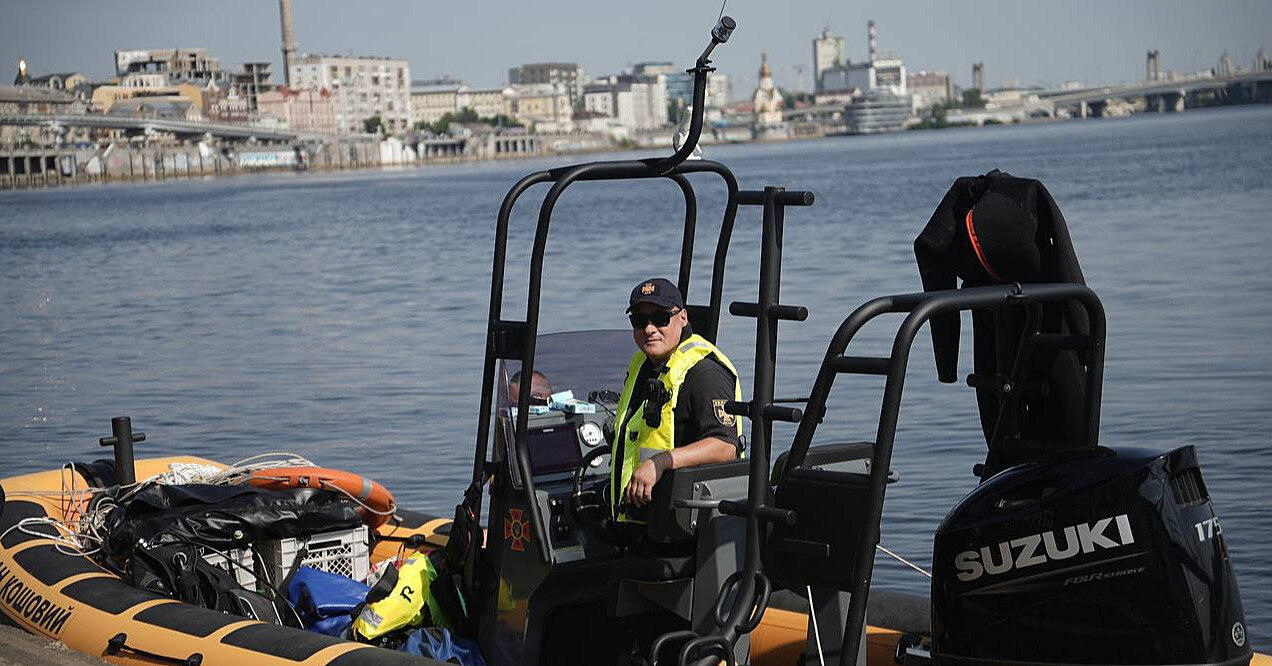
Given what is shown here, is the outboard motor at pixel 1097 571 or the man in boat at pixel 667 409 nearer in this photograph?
the outboard motor at pixel 1097 571

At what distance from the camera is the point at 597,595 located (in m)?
4.77

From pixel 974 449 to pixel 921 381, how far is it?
2840 mm

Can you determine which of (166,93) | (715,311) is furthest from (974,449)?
(166,93)

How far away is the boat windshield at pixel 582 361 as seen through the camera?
5223 millimetres

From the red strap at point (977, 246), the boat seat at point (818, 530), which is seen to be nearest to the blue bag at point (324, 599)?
the boat seat at point (818, 530)

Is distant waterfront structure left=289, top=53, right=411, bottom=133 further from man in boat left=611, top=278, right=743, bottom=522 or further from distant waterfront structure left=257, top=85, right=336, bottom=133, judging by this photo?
man in boat left=611, top=278, right=743, bottom=522

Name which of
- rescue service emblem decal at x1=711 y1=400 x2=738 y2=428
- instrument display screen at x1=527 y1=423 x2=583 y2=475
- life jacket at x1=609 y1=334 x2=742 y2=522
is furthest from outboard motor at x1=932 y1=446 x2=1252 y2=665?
instrument display screen at x1=527 y1=423 x2=583 y2=475

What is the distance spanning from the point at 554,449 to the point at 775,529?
4.63 feet

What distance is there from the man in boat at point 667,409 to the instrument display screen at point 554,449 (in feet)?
1.74

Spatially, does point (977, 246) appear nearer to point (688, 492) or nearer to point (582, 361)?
point (688, 492)

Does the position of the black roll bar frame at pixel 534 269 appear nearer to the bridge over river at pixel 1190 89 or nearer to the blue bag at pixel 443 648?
the blue bag at pixel 443 648

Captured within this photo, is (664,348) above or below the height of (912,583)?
above

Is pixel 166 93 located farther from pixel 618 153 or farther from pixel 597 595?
pixel 597 595

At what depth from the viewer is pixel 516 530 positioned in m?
4.88
